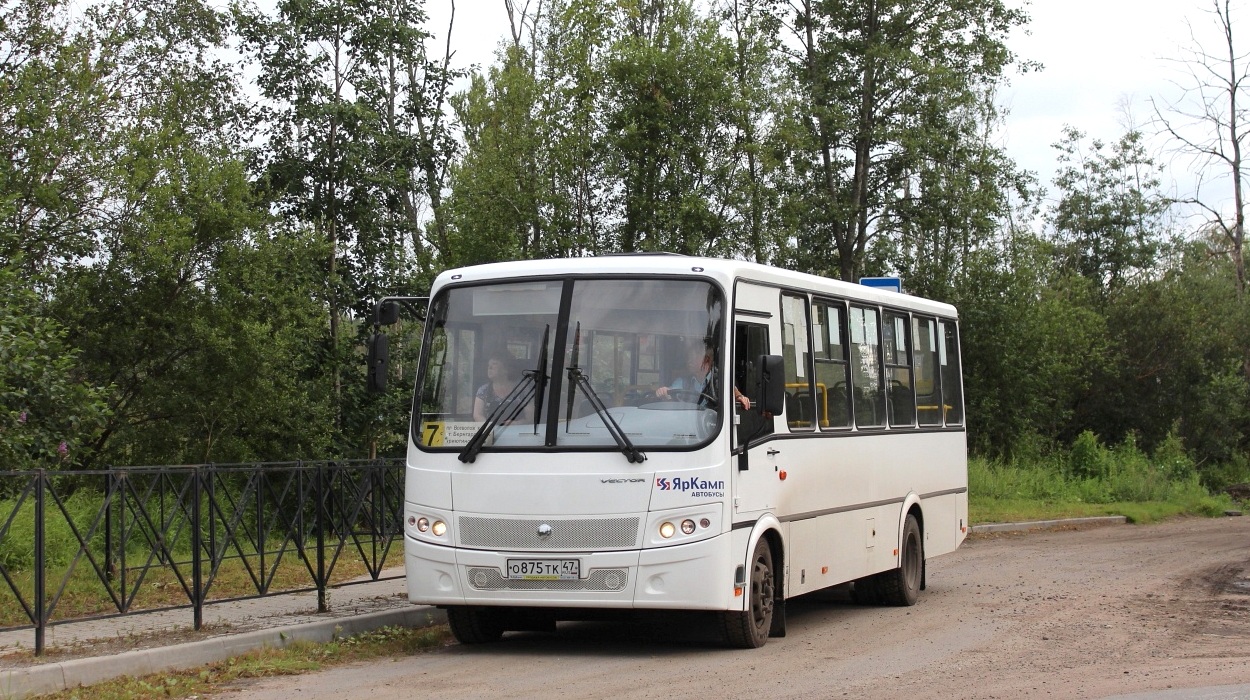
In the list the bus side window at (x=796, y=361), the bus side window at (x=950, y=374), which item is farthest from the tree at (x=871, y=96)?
the bus side window at (x=796, y=361)

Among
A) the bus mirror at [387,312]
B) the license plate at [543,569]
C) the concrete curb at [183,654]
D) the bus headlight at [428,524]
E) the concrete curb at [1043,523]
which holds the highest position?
the bus mirror at [387,312]

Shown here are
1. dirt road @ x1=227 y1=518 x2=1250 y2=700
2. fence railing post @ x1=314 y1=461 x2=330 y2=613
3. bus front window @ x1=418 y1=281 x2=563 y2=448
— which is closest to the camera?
dirt road @ x1=227 y1=518 x2=1250 y2=700

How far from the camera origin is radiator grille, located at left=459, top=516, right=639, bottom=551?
10.1 meters

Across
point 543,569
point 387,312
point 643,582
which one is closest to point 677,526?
point 643,582

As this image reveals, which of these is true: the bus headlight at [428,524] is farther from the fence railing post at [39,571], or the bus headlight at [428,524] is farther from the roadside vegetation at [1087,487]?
the roadside vegetation at [1087,487]

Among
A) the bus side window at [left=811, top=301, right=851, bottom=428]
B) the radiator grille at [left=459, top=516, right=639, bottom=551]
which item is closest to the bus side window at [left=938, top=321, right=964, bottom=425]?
the bus side window at [left=811, top=301, right=851, bottom=428]

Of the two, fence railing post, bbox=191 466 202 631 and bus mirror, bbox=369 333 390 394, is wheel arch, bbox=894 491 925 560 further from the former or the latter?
fence railing post, bbox=191 466 202 631

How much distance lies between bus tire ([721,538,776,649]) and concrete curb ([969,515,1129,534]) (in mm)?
14735

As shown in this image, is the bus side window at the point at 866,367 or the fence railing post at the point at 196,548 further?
the bus side window at the point at 866,367

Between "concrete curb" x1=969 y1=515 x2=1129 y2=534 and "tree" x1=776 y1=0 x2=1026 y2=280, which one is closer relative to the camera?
"concrete curb" x1=969 y1=515 x2=1129 y2=534

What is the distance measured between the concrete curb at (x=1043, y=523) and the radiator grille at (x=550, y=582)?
16.2m

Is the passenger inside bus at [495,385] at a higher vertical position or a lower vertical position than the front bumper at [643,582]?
higher

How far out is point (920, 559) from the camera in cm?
1534

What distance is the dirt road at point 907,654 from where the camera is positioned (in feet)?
29.5
